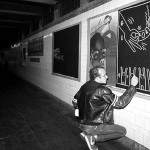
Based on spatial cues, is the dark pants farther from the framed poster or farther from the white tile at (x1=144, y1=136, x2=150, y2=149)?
the framed poster

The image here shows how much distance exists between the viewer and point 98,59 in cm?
412

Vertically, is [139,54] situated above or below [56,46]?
below

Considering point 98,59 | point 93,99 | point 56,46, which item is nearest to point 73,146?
point 93,99

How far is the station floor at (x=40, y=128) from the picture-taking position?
3.45m

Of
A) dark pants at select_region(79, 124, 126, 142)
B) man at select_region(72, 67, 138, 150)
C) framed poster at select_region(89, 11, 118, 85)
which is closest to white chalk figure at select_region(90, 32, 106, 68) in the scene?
framed poster at select_region(89, 11, 118, 85)

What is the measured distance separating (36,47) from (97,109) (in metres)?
7.01

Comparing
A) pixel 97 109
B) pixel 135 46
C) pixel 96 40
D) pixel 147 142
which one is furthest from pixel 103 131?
pixel 96 40

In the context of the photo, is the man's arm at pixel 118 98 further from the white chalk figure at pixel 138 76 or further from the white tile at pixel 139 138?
the white tile at pixel 139 138

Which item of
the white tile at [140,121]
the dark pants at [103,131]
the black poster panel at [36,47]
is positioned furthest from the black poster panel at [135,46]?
the black poster panel at [36,47]

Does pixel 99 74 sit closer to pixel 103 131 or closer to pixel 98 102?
pixel 98 102

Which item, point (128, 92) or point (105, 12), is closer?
point (128, 92)

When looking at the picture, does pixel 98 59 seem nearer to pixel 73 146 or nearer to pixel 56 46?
pixel 73 146

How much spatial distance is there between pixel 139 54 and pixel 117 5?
3.75 feet

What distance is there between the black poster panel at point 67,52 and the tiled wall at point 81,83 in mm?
228
